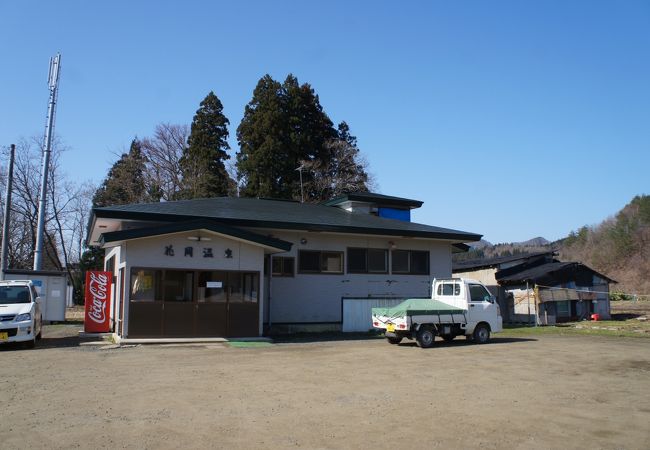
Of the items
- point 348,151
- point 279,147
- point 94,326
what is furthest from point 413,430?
point 348,151

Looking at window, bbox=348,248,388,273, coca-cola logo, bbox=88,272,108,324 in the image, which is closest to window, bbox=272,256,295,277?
window, bbox=348,248,388,273

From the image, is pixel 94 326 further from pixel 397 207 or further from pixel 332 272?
pixel 397 207

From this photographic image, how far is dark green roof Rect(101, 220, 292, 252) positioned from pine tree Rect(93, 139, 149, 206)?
1089 inches

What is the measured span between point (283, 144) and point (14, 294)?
93.8ft

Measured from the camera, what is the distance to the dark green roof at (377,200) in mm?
24880

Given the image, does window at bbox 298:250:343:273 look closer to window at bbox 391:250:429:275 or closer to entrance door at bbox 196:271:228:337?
window at bbox 391:250:429:275

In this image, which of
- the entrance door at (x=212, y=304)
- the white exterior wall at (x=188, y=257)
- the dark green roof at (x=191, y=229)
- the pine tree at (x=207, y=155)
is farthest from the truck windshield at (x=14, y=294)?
the pine tree at (x=207, y=155)

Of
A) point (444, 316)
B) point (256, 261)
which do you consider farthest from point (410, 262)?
point (256, 261)

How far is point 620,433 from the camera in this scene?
6277 millimetres

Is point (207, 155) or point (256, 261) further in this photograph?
point (207, 155)

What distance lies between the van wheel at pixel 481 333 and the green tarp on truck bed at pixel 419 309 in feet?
2.83

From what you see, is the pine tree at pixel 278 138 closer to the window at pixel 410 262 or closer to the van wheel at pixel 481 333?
the window at pixel 410 262

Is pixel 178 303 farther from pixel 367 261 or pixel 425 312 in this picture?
pixel 367 261

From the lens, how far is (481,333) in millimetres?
16250
